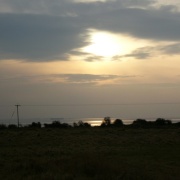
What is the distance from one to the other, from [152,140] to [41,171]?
22940mm

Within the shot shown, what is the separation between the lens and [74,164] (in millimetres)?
16031

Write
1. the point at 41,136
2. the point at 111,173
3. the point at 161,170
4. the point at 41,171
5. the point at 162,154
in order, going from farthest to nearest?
the point at 41,136, the point at 162,154, the point at 161,170, the point at 41,171, the point at 111,173

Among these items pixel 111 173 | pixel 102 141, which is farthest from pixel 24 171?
pixel 102 141

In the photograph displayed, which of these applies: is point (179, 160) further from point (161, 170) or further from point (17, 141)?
point (17, 141)

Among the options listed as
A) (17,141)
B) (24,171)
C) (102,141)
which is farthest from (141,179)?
(17,141)

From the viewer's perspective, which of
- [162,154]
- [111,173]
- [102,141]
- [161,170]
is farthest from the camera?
[102,141]

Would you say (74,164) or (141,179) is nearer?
(141,179)

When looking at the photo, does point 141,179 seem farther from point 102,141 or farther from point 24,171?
point 102,141

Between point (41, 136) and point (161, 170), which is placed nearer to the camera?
point (161, 170)

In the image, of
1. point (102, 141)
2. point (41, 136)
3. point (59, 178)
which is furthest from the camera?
point (41, 136)

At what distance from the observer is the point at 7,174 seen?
1494 cm

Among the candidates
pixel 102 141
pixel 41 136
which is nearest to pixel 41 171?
pixel 102 141

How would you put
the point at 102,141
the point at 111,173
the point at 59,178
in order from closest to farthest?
the point at 59,178
the point at 111,173
the point at 102,141

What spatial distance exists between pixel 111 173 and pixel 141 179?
45.5 inches
